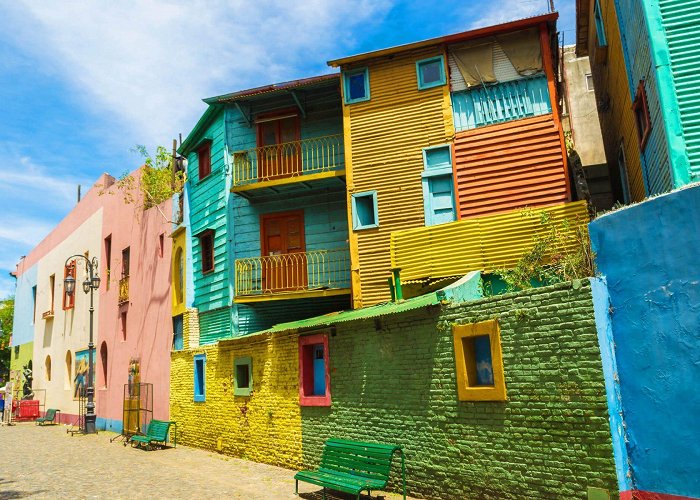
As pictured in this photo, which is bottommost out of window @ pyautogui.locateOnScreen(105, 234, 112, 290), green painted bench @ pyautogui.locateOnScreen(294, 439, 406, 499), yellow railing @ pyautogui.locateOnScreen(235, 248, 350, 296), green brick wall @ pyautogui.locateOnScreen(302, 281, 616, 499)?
green painted bench @ pyautogui.locateOnScreen(294, 439, 406, 499)

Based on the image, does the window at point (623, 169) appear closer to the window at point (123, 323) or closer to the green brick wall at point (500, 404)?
the green brick wall at point (500, 404)

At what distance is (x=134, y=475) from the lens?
1237cm

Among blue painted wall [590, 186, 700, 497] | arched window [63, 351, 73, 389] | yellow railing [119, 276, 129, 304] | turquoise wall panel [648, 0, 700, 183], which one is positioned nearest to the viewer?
blue painted wall [590, 186, 700, 497]

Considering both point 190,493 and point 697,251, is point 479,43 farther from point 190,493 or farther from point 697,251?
point 190,493

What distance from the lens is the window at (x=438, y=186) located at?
1425 cm

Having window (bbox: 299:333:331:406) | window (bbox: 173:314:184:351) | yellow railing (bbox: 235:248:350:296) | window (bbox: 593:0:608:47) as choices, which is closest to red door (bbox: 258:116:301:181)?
yellow railing (bbox: 235:248:350:296)

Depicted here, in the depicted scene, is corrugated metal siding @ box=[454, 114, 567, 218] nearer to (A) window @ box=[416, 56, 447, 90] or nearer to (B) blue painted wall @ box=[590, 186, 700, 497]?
(A) window @ box=[416, 56, 447, 90]

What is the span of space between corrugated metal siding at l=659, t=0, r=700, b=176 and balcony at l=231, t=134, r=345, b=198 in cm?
854

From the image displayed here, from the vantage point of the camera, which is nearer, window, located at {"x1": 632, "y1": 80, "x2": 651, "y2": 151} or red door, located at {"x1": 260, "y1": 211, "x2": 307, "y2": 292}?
window, located at {"x1": 632, "y1": 80, "x2": 651, "y2": 151}

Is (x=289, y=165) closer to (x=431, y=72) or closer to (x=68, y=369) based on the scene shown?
(x=431, y=72)

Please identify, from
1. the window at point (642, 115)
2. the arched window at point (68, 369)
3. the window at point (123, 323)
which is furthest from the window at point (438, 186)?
the arched window at point (68, 369)

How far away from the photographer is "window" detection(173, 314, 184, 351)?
18656 millimetres

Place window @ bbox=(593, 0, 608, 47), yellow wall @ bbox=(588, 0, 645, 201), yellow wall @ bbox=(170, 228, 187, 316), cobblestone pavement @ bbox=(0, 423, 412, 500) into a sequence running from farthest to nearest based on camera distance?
yellow wall @ bbox=(170, 228, 187, 316) < window @ bbox=(593, 0, 608, 47) < yellow wall @ bbox=(588, 0, 645, 201) < cobblestone pavement @ bbox=(0, 423, 412, 500)

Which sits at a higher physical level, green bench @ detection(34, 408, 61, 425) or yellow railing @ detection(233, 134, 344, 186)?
yellow railing @ detection(233, 134, 344, 186)
